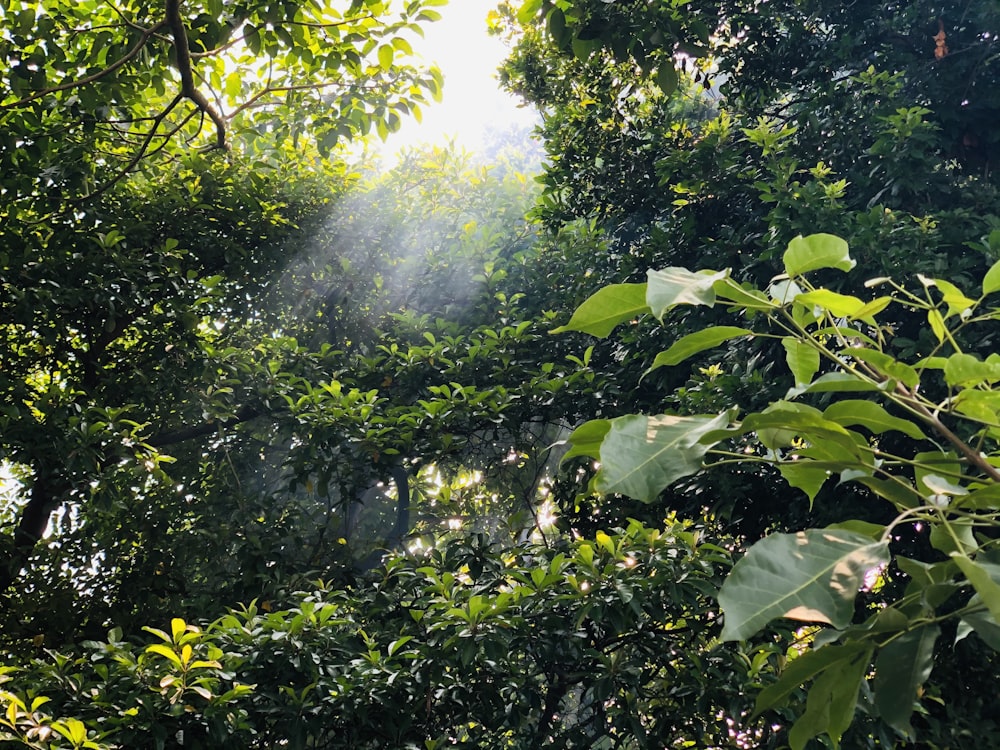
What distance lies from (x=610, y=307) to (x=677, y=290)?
72mm

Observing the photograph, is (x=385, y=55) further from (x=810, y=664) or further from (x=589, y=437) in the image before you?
(x=810, y=664)

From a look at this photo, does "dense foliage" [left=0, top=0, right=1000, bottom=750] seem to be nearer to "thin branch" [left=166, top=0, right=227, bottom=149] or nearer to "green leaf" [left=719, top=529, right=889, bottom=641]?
"thin branch" [left=166, top=0, right=227, bottom=149]

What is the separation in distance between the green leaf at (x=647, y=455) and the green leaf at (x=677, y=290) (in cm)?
8

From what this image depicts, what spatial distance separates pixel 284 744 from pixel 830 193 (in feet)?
7.38

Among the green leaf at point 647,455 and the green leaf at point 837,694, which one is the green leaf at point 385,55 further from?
the green leaf at point 837,694

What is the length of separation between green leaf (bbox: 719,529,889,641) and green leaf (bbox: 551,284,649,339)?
0.18 meters

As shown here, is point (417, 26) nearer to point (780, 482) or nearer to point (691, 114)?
point (780, 482)

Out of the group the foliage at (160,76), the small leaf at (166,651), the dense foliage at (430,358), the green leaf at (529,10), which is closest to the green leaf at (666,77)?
the dense foliage at (430,358)

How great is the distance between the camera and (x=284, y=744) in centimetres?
192

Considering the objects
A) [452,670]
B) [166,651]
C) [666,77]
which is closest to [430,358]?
[452,670]

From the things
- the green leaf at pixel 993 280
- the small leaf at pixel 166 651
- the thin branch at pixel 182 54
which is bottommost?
the green leaf at pixel 993 280

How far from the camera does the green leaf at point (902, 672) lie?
0.48 metres

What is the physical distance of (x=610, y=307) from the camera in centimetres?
55

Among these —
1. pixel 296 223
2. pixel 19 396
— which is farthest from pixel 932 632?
pixel 296 223
